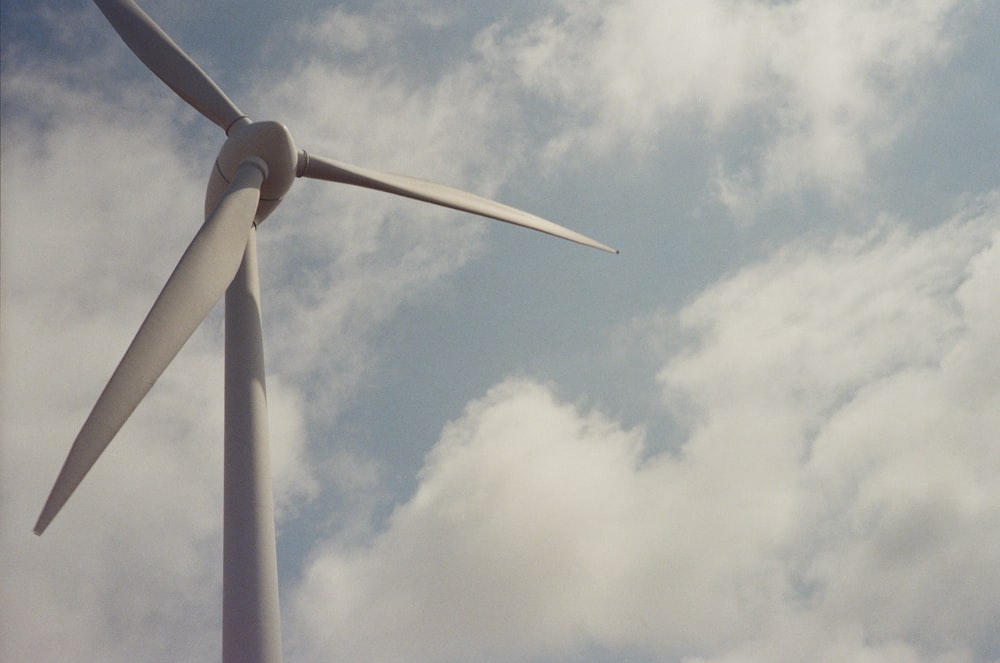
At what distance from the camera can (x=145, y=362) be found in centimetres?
1353

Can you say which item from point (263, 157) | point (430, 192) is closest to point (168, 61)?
point (263, 157)

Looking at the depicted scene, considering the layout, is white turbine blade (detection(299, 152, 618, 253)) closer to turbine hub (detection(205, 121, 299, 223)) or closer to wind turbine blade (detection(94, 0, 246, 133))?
turbine hub (detection(205, 121, 299, 223))

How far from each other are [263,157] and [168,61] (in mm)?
5195

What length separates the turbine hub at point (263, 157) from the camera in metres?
19.1

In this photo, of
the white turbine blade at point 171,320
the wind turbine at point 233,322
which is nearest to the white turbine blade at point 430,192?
the wind turbine at point 233,322

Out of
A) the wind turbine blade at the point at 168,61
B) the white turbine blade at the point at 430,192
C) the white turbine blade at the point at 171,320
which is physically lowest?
the white turbine blade at the point at 171,320

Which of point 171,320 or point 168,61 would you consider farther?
point 168,61

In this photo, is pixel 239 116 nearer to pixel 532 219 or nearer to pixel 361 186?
pixel 361 186

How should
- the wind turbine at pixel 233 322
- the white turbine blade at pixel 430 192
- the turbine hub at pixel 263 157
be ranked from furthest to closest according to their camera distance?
the white turbine blade at pixel 430 192, the turbine hub at pixel 263 157, the wind turbine at pixel 233 322

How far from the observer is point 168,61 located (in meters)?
21.8

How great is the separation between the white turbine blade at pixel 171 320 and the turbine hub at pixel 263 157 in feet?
1.63

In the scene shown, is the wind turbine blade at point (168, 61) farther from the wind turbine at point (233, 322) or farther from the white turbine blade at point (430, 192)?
the white turbine blade at point (430, 192)

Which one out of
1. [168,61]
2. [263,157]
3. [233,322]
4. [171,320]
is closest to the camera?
[171,320]

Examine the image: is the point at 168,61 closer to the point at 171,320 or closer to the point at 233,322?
the point at 233,322
